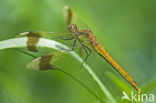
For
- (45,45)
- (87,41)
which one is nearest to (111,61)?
(87,41)

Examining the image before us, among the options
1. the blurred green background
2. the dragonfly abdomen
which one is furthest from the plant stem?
the dragonfly abdomen

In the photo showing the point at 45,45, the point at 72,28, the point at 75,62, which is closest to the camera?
the point at 45,45

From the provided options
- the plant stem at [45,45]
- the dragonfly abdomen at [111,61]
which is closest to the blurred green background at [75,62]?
the dragonfly abdomen at [111,61]

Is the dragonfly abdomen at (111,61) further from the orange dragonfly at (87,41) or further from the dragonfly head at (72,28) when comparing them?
the dragonfly head at (72,28)

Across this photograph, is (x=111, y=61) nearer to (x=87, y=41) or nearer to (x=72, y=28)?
(x=87, y=41)

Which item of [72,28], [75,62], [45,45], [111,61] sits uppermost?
[45,45]

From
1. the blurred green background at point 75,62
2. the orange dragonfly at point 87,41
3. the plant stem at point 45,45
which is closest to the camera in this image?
the plant stem at point 45,45

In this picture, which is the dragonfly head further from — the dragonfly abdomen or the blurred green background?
the dragonfly abdomen

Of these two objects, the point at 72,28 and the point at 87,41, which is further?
the point at 87,41
